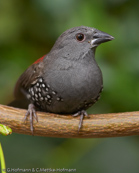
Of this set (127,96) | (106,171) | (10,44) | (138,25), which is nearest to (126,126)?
(127,96)

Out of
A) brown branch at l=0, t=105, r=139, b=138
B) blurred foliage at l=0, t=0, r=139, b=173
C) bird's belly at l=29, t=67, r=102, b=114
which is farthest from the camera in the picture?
blurred foliage at l=0, t=0, r=139, b=173

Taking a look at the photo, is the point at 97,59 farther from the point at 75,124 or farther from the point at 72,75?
the point at 75,124

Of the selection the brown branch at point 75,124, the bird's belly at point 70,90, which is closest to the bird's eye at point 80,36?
the bird's belly at point 70,90

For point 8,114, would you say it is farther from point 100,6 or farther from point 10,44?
point 100,6

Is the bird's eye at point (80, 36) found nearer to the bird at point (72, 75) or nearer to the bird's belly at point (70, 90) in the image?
the bird at point (72, 75)

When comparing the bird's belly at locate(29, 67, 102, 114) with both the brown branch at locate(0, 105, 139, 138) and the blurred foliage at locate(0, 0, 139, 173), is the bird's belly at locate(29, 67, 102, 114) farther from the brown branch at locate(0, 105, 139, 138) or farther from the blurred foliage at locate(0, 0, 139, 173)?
the blurred foliage at locate(0, 0, 139, 173)

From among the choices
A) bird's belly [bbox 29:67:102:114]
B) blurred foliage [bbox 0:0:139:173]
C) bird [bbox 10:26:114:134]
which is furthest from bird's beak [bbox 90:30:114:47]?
blurred foliage [bbox 0:0:139:173]

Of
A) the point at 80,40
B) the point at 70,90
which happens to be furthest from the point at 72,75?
the point at 80,40
